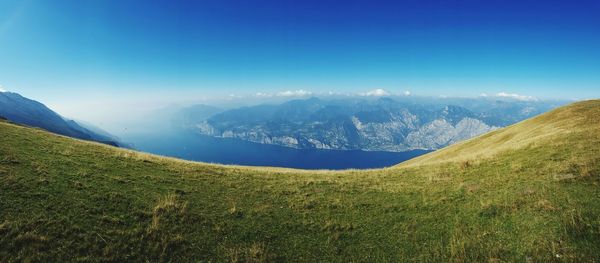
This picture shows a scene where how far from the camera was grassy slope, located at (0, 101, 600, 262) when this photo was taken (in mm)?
11008

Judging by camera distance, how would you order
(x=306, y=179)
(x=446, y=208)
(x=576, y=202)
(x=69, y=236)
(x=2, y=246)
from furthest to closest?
1. (x=306, y=179)
2. (x=446, y=208)
3. (x=576, y=202)
4. (x=69, y=236)
5. (x=2, y=246)

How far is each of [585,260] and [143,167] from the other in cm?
2425

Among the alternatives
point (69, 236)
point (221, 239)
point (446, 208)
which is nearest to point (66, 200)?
point (69, 236)

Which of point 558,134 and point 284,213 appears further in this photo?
point 558,134

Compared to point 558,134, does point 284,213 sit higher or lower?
lower

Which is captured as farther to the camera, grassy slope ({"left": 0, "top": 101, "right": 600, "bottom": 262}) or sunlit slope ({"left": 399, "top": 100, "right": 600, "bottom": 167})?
sunlit slope ({"left": 399, "top": 100, "right": 600, "bottom": 167})

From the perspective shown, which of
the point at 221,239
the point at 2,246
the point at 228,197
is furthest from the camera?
the point at 228,197

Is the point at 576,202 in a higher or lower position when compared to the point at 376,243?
higher

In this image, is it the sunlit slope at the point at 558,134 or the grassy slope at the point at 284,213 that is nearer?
the grassy slope at the point at 284,213

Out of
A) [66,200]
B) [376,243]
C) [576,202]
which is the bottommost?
[376,243]

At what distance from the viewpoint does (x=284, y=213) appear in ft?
51.7

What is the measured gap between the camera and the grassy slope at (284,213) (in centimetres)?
1101

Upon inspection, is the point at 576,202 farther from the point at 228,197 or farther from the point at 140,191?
the point at 140,191

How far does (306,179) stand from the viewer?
23.8 meters
